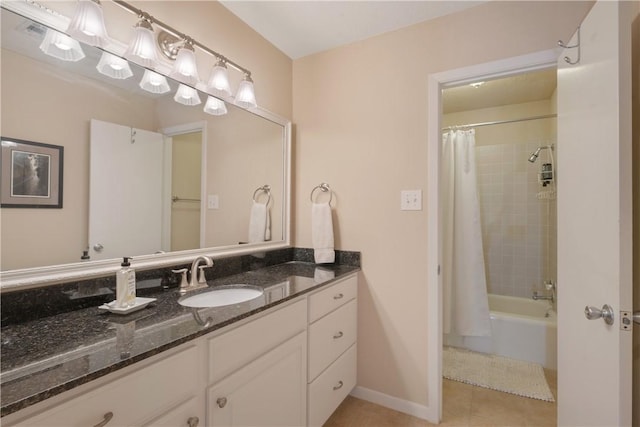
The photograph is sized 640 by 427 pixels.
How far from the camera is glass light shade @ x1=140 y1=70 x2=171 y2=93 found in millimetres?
1266

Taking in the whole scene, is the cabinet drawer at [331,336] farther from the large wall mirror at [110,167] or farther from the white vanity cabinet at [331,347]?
the large wall mirror at [110,167]

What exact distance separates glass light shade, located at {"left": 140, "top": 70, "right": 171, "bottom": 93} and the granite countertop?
907 millimetres

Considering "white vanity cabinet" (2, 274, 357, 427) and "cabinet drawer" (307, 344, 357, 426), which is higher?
"white vanity cabinet" (2, 274, 357, 427)

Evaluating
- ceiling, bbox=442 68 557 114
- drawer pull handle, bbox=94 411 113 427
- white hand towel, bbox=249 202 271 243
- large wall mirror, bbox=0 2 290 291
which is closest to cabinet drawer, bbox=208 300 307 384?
drawer pull handle, bbox=94 411 113 427

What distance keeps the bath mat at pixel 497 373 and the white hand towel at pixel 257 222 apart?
170 cm

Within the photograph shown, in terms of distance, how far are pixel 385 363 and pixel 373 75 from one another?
1.83m

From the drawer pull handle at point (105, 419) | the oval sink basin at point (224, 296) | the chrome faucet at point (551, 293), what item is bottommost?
the chrome faucet at point (551, 293)

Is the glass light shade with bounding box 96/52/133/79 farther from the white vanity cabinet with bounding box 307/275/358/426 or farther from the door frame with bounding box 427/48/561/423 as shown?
the door frame with bounding box 427/48/561/423

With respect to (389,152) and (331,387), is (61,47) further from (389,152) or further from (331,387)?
(331,387)

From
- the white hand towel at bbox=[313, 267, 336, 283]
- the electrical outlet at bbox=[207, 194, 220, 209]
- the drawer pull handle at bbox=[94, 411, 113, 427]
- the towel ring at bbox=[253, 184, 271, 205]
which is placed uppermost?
the towel ring at bbox=[253, 184, 271, 205]

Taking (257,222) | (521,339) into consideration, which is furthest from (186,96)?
(521,339)

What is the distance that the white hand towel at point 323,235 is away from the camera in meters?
1.91

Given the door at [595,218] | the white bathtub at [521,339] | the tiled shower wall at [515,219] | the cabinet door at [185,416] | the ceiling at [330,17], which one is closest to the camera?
the cabinet door at [185,416]

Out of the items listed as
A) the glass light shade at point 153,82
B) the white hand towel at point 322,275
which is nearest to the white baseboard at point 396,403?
the white hand towel at point 322,275
